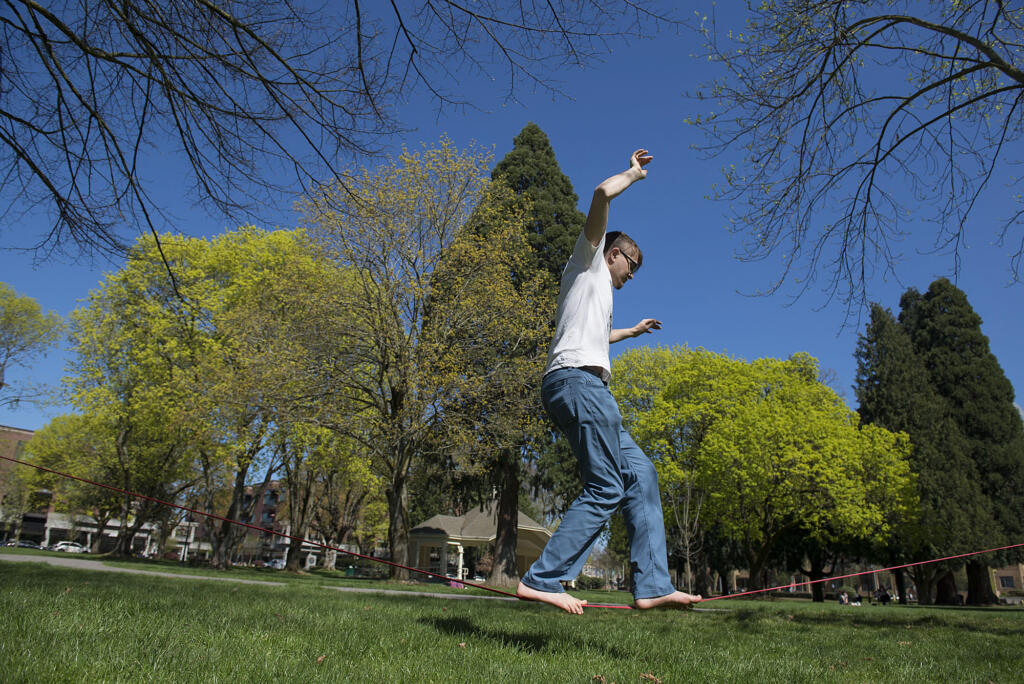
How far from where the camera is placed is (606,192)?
10.1 feet

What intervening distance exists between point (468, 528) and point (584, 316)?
131ft

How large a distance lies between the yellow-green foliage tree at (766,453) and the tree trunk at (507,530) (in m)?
8.20

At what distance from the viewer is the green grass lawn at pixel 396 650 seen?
2.47 metres

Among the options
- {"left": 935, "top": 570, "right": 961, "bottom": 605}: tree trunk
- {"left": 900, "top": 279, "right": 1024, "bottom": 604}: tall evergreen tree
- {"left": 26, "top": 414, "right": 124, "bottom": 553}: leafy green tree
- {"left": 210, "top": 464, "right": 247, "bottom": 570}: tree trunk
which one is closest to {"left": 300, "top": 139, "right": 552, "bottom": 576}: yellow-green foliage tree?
{"left": 210, "top": 464, "right": 247, "bottom": 570}: tree trunk

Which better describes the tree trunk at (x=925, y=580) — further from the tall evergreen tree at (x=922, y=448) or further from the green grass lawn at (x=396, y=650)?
the green grass lawn at (x=396, y=650)

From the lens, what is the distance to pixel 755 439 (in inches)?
1040

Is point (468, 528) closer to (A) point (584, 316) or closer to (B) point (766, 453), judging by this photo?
(B) point (766, 453)

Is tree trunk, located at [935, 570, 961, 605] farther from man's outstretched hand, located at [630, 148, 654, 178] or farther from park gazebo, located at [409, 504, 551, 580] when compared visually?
A: man's outstretched hand, located at [630, 148, 654, 178]

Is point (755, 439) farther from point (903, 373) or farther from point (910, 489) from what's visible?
point (903, 373)

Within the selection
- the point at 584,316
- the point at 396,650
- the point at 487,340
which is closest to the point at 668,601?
the point at 396,650

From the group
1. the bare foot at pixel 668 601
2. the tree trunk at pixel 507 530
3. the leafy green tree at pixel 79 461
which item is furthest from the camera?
the leafy green tree at pixel 79 461

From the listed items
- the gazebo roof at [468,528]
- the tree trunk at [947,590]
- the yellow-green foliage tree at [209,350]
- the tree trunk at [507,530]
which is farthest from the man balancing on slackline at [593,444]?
the tree trunk at [947,590]

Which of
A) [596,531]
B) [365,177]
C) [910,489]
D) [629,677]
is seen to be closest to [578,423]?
[596,531]

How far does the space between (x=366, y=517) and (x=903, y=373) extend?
4148cm
